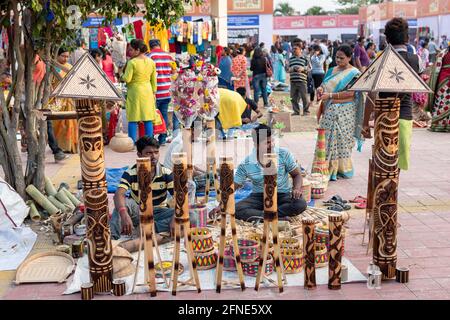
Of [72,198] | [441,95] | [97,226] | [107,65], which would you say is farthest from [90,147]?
[441,95]

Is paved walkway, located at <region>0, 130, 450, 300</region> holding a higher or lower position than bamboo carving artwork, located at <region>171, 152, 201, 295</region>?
lower

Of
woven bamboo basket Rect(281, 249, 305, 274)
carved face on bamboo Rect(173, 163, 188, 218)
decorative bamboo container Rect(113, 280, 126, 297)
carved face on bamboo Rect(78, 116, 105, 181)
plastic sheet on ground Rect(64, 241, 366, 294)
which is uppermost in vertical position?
carved face on bamboo Rect(78, 116, 105, 181)

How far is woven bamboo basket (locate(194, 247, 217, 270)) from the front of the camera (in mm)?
4383

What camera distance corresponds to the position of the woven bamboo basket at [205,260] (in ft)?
14.4

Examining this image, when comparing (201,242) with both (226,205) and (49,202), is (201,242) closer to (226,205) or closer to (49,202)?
(226,205)

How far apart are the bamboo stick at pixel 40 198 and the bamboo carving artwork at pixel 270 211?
2.69 m

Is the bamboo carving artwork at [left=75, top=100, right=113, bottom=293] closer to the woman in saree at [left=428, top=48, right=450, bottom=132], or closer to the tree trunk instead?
the tree trunk

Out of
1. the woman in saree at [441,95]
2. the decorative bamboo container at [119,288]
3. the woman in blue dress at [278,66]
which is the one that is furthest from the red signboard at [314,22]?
the decorative bamboo container at [119,288]

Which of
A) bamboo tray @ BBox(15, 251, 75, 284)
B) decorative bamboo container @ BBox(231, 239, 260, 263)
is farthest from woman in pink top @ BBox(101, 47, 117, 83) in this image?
decorative bamboo container @ BBox(231, 239, 260, 263)

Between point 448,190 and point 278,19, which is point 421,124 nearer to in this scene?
point 448,190

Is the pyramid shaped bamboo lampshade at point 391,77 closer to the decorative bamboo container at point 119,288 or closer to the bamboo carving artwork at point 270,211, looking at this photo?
the bamboo carving artwork at point 270,211

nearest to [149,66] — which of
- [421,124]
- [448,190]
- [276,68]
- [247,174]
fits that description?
[247,174]

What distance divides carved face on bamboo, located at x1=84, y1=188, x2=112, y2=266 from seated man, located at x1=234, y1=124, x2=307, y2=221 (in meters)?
1.45

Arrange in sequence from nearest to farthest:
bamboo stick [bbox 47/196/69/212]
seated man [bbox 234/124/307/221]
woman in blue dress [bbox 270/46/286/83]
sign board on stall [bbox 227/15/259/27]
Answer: seated man [bbox 234/124/307/221] < bamboo stick [bbox 47/196/69/212] < woman in blue dress [bbox 270/46/286/83] < sign board on stall [bbox 227/15/259/27]
